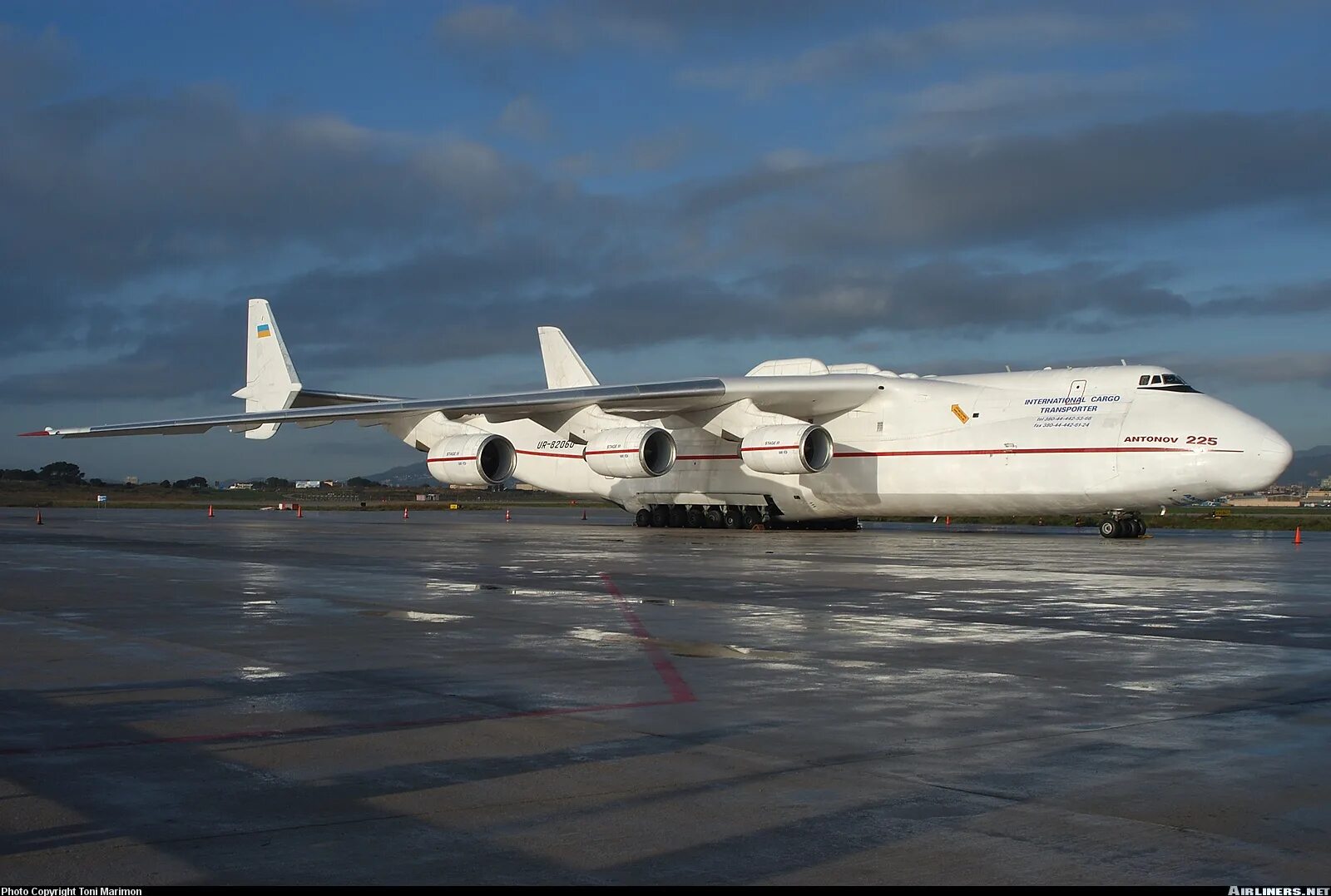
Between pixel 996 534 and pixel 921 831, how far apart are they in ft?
78.7

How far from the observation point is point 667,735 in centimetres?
599

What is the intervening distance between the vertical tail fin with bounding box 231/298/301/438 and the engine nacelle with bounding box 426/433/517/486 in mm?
4964

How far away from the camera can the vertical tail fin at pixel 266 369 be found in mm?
33438

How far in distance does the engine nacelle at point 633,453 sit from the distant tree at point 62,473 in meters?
60.0

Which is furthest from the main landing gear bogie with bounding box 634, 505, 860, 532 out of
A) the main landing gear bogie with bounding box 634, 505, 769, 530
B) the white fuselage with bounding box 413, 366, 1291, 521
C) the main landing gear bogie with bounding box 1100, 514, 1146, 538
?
the main landing gear bogie with bounding box 1100, 514, 1146, 538

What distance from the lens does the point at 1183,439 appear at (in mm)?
22328

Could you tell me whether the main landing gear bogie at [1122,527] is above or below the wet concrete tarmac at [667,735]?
above

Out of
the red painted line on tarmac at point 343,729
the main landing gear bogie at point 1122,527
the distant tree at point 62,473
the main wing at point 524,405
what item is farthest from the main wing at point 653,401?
the distant tree at point 62,473

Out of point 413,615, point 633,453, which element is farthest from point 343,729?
point 633,453

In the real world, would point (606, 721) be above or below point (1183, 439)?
below

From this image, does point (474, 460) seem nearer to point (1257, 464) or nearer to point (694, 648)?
point (1257, 464)

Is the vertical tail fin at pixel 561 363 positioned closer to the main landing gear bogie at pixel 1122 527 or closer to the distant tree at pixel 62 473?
the main landing gear bogie at pixel 1122 527

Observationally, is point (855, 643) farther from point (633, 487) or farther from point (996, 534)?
point (633, 487)

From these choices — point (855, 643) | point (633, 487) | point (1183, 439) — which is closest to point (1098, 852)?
point (855, 643)
